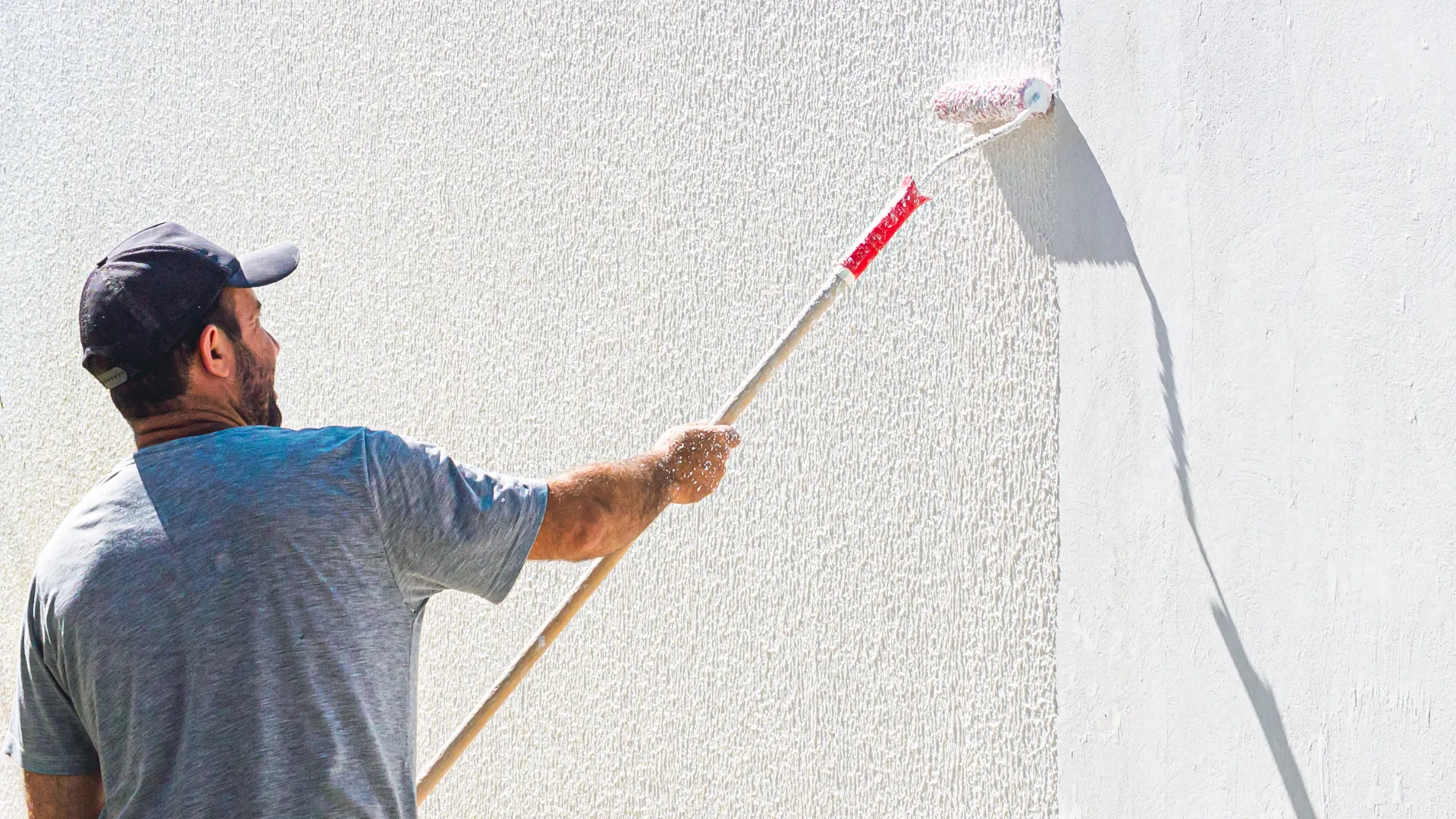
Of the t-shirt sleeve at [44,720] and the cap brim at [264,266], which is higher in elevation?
the cap brim at [264,266]

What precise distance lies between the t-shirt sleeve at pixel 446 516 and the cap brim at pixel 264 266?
0.91 ft

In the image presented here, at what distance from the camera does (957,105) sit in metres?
1.83

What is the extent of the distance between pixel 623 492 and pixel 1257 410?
2.47 feet

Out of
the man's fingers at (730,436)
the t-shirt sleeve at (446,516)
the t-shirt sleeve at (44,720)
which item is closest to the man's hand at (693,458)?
the man's fingers at (730,436)

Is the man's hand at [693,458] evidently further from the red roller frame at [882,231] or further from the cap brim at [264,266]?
the cap brim at [264,266]

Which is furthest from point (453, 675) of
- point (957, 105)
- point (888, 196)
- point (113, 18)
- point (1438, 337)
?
point (113, 18)

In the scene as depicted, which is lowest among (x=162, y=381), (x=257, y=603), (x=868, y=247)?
(x=257, y=603)

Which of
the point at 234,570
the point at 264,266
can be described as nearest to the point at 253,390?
the point at 264,266

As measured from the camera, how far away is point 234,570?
1.57 m

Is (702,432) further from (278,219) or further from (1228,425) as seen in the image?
(278,219)

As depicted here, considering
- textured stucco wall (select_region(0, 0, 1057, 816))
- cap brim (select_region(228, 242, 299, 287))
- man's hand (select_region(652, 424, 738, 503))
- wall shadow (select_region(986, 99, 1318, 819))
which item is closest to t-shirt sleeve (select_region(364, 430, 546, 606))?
man's hand (select_region(652, 424, 738, 503))

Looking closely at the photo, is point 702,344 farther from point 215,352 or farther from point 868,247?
point 215,352

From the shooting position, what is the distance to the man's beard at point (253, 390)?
1.74 m

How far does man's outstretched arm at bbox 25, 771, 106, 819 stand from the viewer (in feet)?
5.67
